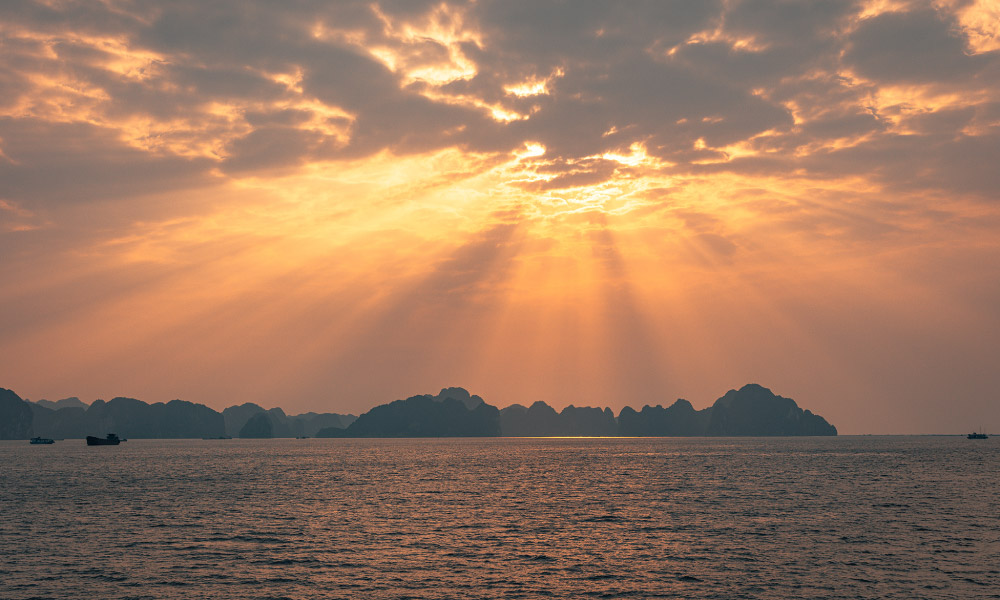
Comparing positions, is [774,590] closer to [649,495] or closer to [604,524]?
[604,524]

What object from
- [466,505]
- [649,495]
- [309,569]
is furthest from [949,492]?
[309,569]

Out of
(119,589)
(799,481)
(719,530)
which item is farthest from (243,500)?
(799,481)

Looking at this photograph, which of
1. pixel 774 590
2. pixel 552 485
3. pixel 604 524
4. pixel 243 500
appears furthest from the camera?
pixel 552 485

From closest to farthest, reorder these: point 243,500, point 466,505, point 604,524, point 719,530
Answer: point 719,530 → point 604,524 → point 466,505 → point 243,500

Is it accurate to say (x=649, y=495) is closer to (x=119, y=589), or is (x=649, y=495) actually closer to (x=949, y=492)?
(x=949, y=492)

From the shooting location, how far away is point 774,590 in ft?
159

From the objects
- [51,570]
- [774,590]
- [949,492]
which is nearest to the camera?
[774,590]

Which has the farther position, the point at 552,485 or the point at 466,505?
the point at 552,485

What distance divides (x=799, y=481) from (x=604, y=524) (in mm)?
73977

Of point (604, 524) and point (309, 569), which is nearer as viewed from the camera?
point (309, 569)

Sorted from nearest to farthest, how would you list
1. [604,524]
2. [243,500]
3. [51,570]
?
A: [51,570], [604,524], [243,500]

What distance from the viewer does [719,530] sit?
74000 mm

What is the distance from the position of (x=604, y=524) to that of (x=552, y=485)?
170ft

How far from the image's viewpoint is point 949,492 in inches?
4427
